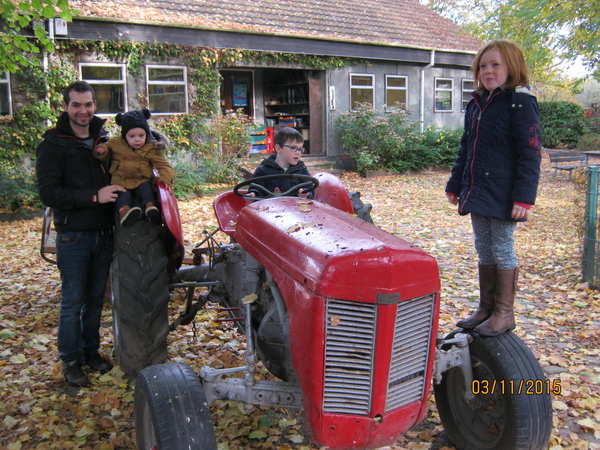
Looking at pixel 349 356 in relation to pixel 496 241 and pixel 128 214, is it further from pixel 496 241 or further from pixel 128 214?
pixel 128 214

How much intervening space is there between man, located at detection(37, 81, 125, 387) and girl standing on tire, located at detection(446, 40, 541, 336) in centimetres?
223

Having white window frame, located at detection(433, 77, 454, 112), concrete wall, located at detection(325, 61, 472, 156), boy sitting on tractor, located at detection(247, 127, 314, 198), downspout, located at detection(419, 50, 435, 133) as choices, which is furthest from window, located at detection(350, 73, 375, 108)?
boy sitting on tractor, located at detection(247, 127, 314, 198)

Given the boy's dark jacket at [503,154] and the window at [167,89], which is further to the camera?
the window at [167,89]

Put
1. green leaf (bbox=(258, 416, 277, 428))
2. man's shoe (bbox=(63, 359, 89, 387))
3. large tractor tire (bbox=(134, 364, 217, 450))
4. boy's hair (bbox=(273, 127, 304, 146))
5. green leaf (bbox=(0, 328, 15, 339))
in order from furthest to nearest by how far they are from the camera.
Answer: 1. green leaf (bbox=(0, 328, 15, 339))
2. boy's hair (bbox=(273, 127, 304, 146))
3. man's shoe (bbox=(63, 359, 89, 387))
4. green leaf (bbox=(258, 416, 277, 428))
5. large tractor tire (bbox=(134, 364, 217, 450))

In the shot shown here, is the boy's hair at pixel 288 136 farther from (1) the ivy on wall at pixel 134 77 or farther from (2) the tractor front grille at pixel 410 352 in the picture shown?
(1) the ivy on wall at pixel 134 77

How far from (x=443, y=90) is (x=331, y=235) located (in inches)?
687

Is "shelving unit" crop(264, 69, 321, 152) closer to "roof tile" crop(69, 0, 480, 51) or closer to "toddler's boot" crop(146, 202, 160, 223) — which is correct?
"roof tile" crop(69, 0, 480, 51)

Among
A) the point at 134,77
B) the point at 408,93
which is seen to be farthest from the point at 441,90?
the point at 134,77

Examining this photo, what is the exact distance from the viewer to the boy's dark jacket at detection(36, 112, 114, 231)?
10.8 ft

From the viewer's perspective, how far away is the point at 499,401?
2.66 metres

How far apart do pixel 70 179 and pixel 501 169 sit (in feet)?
8.75

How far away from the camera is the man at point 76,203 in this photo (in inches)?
131

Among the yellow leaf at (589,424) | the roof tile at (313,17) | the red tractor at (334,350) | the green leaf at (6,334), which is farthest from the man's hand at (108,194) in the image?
the roof tile at (313,17)

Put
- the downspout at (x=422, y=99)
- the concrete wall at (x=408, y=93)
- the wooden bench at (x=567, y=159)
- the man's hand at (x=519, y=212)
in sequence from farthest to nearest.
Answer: the downspout at (x=422, y=99) → the concrete wall at (x=408, y=93) → the wooden bench at (x=567, y=159) → the man's hand at (x=519, y=212)
